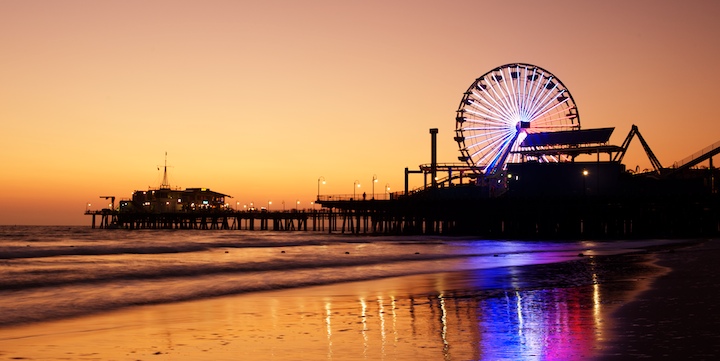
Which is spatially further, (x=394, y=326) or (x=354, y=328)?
(x=394, y=326)

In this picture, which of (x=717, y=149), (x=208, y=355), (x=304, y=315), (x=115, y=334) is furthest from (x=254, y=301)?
(x=717, y=149)

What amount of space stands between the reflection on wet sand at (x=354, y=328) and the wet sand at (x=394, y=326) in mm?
18

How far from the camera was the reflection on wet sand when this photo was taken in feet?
29.7

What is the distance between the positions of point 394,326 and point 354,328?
2.12ft

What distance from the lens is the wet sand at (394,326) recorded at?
9.02 meters

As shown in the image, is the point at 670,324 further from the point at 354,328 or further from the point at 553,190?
the point at 553,190

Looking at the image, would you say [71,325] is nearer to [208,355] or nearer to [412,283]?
[208,355]

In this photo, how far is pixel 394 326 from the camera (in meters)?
11.1

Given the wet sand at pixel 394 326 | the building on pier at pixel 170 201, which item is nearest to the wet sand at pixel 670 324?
the wet sand at pixel 394 326

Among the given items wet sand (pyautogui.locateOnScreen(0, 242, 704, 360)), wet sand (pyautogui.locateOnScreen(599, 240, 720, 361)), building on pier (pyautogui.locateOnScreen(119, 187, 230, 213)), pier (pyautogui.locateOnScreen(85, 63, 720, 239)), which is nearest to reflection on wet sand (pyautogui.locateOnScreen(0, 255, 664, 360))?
wet sand (pyautogui.locateOnScreen(0, 242, 704, 360))

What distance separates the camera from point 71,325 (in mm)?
12844

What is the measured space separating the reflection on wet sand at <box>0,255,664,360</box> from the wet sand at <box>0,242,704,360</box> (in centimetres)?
2

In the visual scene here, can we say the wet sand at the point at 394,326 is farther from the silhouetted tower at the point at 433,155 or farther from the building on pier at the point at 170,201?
the building on pier at the point at 170,201

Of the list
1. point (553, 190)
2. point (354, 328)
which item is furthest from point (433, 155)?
point (354, 328)
